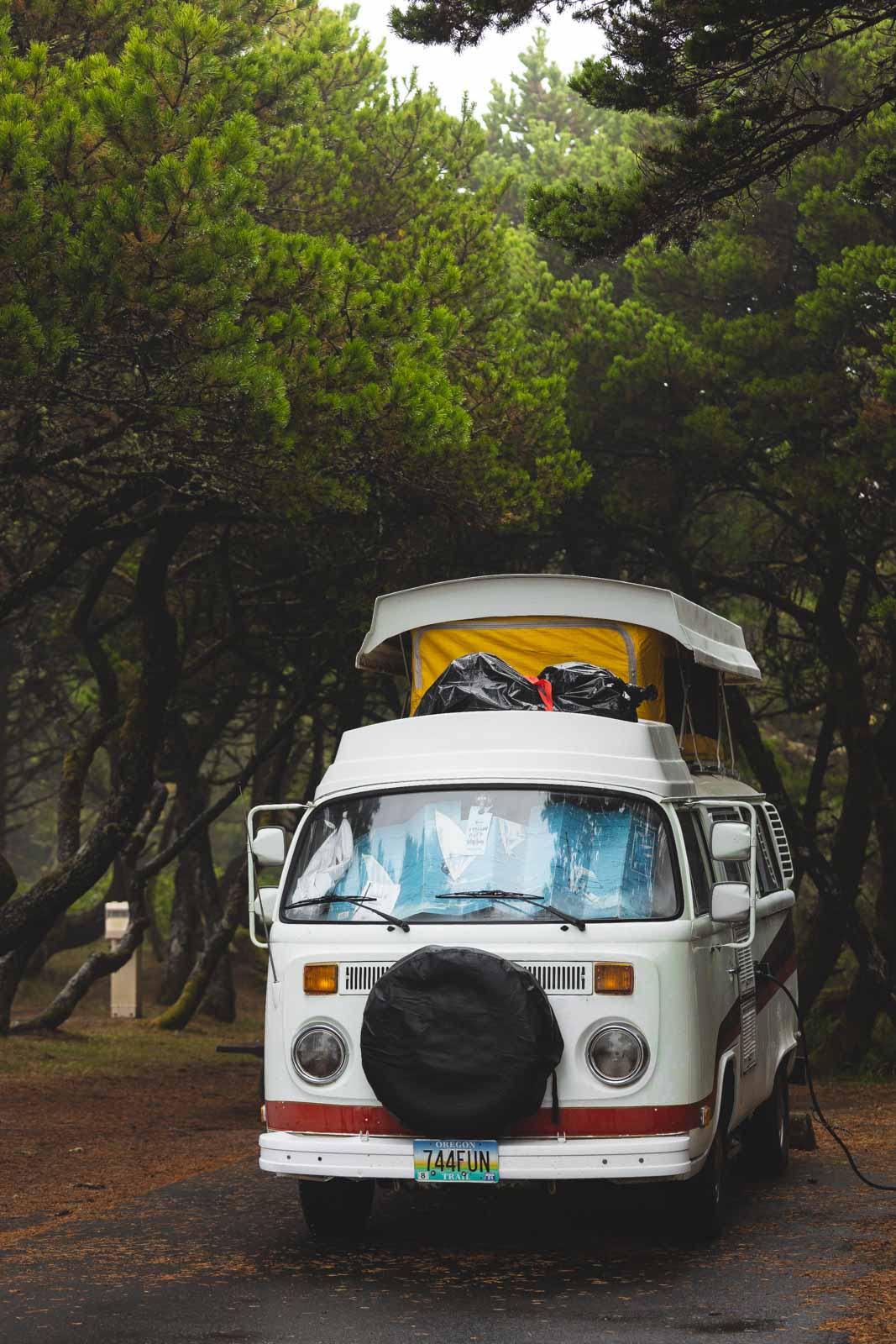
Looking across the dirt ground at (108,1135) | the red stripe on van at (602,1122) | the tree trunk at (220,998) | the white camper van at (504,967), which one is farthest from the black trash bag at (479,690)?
the tree trunk at (220,998)

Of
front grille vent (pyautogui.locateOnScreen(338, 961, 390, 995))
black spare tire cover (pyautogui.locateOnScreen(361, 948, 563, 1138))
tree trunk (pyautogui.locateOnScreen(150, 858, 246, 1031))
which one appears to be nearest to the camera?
black spare tire cover (pyautogui.locateOnScreen(361, 948, 563, 1138))

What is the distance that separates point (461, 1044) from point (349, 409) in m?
8.12

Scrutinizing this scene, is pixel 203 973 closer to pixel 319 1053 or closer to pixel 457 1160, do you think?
pixel 319 1053

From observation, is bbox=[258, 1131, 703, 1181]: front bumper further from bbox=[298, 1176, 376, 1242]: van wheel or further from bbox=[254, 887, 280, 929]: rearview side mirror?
bbox=[254, 887, 280, 929]: rearview side mirror

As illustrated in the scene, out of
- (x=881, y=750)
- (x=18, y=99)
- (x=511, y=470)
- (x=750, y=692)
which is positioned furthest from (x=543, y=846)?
(x=750, y=692)

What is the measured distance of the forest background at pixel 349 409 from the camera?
492 inches

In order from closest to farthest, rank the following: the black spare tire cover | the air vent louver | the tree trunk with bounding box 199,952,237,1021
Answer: the black spare tire cover → the air vent louver → the tree trunk with bounding box 199,952,237,1021

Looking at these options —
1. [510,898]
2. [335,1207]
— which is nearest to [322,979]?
A: [510,898]

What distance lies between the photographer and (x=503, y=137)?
45.2 meters

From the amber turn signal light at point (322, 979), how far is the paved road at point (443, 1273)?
119 centimetres

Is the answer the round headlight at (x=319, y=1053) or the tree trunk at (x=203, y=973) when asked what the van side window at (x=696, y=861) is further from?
the tree trunk at (x=203, y=973)

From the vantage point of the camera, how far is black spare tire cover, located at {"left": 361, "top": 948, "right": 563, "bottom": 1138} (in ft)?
22.6

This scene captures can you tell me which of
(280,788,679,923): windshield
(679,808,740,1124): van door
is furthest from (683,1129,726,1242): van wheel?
(280,788,679,923): windshield

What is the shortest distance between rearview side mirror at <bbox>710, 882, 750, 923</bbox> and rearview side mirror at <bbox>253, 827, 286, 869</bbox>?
78.6 inches
